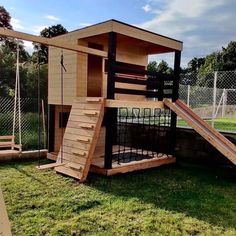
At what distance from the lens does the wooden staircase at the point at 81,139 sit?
4.88 meters

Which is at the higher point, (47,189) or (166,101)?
(166,101)

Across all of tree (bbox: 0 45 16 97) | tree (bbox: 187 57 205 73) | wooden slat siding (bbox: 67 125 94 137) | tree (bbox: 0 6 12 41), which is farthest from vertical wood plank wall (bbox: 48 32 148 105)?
tree (bbox: 187 57 205 73)

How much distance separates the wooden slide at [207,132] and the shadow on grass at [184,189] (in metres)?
0.63

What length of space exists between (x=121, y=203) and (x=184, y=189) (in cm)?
130

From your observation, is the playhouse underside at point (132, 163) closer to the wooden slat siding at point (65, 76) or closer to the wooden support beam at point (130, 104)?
the wooden support beam at point (130, 104)

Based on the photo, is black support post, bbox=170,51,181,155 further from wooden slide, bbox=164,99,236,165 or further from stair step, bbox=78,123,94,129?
stair step, bbox=78,123,94,129

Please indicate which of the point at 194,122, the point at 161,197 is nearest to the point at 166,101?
the point at 194,122

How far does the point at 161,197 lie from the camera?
412 centimetres

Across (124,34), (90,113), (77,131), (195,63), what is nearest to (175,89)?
(124,34)

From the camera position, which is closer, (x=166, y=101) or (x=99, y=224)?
(x=99, y=224)

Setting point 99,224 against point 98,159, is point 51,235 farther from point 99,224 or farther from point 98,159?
point 98,159

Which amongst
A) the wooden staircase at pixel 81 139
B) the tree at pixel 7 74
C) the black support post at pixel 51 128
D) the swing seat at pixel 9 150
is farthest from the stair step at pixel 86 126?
the tree at pixel 7 74

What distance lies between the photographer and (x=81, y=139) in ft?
16.6

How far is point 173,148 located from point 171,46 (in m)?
2.50
